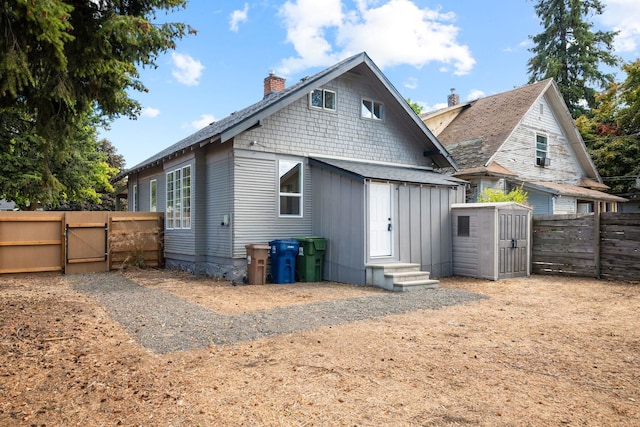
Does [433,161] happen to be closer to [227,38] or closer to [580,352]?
[227,38]

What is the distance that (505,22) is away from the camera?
65.9 ft

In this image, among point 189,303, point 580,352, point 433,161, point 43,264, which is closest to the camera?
point 580,352

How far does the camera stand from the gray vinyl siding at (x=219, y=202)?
11578 mm

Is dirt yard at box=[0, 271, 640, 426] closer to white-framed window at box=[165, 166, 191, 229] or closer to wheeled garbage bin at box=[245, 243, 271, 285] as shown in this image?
wheeled garbage bin at box=[245, 243, 271, 285]

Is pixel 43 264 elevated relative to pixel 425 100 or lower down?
lower down

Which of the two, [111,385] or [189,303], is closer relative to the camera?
[111,385]

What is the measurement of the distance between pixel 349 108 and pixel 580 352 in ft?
33.1

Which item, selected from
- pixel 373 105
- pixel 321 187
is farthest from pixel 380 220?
pixel 373 105

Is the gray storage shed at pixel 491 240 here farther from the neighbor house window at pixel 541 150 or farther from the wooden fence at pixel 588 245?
the neighbor house window at pixel 541 150

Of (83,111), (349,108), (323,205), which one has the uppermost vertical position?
(349,108)

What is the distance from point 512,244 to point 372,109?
20.3 feet

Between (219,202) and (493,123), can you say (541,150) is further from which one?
(219,202)

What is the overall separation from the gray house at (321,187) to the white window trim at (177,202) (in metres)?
0.04

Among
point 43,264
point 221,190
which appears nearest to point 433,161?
point 221,190
